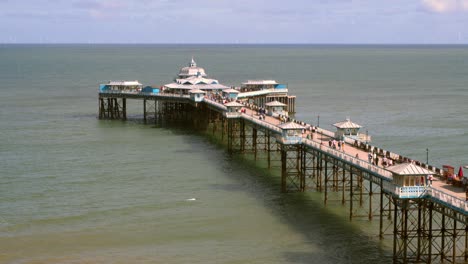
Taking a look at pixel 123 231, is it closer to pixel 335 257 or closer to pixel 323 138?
pixel 335 257

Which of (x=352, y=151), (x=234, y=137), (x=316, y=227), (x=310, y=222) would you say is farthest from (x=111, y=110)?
(x=316, y=227)

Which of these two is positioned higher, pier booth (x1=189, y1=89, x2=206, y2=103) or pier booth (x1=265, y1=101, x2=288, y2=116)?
pier booth (x1=189, y1=89, x2=206, y2=103)

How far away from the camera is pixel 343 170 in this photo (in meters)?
44.9

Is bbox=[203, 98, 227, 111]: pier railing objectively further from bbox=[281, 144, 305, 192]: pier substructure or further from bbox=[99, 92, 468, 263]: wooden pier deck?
bbox=[281, 144, 305, 192]: pier substructure

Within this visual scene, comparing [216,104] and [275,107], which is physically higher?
[216,104]

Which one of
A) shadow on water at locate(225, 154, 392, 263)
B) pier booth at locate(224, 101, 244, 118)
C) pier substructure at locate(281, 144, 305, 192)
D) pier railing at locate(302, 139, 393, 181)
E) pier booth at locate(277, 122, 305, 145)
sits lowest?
shadow on water at locate(225, 154, 392, 263)

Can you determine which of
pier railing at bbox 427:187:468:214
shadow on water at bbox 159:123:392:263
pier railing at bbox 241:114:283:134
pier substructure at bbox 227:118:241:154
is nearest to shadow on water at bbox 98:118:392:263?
shadow on water at bbox 159:123:392:263

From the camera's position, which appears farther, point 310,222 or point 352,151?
point 352,151

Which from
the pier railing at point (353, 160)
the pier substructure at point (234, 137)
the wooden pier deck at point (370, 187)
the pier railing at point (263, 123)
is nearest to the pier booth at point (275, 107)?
the wooden pier deck at point (370, 187)

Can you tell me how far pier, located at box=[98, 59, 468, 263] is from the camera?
33.5 metres

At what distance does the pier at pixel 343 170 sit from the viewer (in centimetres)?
3353

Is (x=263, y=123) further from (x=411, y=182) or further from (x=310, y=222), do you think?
(x=411, y=182)

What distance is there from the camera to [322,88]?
129000mm

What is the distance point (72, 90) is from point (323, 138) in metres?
85.3
